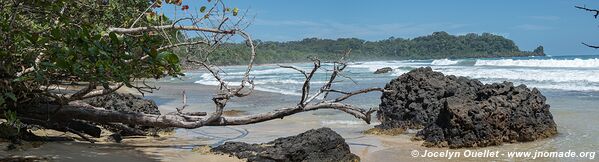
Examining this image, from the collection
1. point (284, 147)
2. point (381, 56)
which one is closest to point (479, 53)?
point (381, 56)

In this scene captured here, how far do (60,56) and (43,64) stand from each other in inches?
4.8

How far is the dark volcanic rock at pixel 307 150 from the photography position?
5797mm

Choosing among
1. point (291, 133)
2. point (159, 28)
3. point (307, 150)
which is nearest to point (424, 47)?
point (291, 133)

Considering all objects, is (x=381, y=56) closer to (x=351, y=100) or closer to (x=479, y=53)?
(x=479, y=53)

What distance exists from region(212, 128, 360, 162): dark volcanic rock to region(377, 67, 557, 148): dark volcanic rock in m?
1.95

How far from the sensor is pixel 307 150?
19.2ft

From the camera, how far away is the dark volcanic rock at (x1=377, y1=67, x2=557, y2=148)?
7.46 m

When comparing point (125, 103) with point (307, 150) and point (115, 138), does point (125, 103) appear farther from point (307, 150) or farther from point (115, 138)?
point (307, 150)

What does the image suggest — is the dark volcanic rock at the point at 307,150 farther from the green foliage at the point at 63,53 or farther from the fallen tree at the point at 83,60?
the green foliage at the point at 63,53

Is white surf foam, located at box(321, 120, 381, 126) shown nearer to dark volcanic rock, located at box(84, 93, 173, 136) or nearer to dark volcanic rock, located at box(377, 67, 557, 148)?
dark volcanic rock, located at box(377, 67, 557, 148)

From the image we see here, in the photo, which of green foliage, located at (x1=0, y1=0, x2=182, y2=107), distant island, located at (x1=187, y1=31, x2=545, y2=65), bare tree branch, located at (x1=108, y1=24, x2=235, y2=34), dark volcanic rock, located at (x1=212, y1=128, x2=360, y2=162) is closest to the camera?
green foliage, located at (x1=0, y1=0, x2=182, y2=107)

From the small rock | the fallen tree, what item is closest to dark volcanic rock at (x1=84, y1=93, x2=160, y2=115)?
the small rock

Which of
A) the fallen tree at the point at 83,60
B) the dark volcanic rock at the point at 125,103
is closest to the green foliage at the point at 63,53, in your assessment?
the fallen tree at the point at 83,60

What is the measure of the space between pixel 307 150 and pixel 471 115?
2.79 meters
